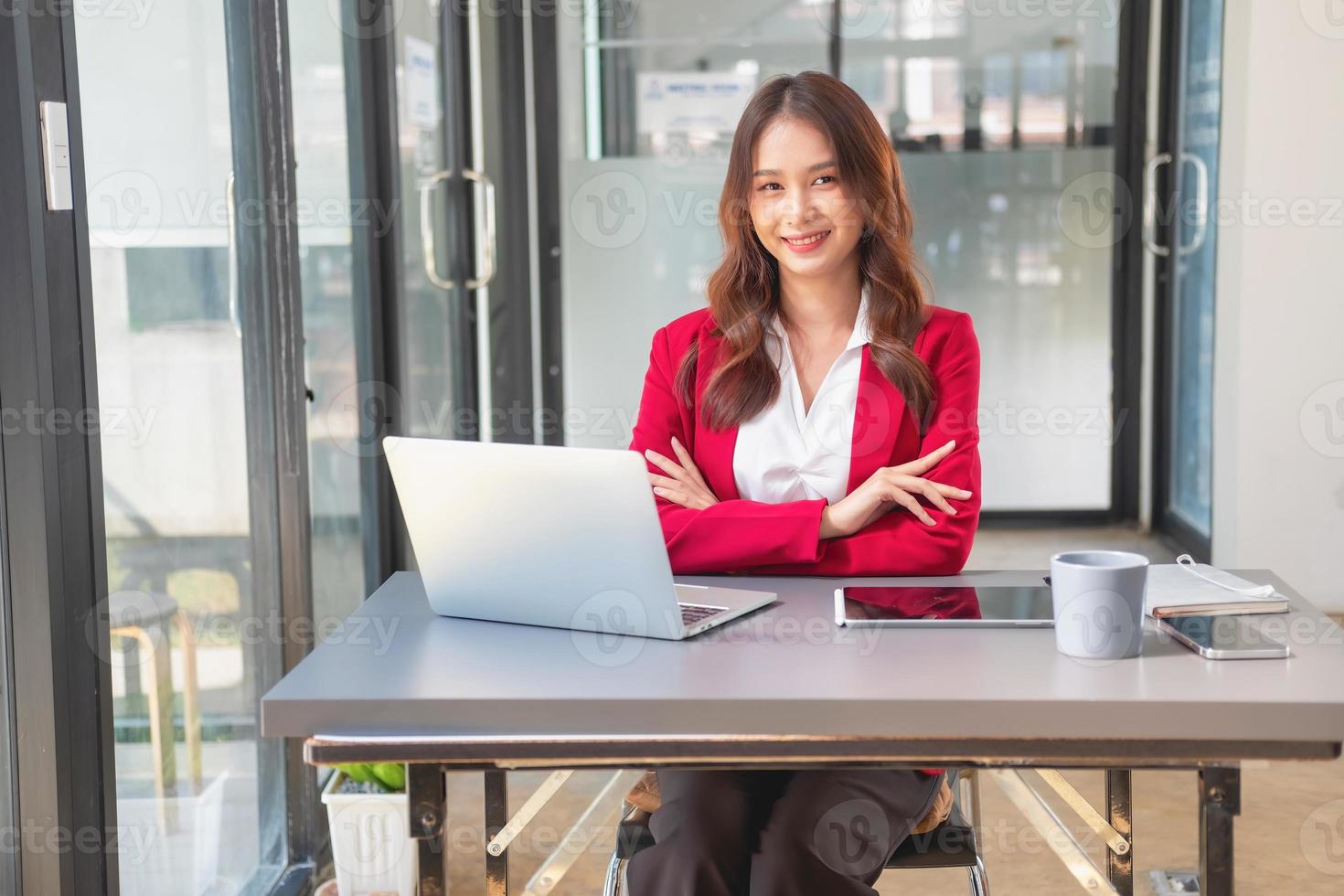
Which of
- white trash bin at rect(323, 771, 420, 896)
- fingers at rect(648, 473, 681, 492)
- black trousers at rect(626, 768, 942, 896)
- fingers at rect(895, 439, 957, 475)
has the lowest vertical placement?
white trash bin at rect(323, 771, 420, 896)

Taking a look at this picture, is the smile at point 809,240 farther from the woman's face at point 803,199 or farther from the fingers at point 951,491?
the fingers at point 951,491

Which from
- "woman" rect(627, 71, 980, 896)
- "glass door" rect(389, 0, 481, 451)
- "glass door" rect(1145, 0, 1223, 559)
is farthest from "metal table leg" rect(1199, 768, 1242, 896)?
"glass door" rect(1145, 0, 1223, 559)

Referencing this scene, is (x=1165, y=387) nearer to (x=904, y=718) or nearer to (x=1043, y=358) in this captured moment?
(x=1043, y=358)

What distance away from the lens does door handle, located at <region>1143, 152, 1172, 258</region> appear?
4688mm

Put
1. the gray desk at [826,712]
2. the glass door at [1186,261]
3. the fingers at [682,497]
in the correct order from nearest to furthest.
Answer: the gray desk at [826,712], the fingers at [682,497], the glass door at [1186,261]

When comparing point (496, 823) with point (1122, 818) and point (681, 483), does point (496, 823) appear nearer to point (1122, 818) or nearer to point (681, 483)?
point (681, 483)

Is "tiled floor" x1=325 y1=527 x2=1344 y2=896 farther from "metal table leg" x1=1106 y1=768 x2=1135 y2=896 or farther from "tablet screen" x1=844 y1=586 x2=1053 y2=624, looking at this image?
"tablet screen" x1=844 y1=586 x2=1053 y2=624

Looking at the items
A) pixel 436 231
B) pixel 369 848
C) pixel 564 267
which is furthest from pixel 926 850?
pixel 564 267

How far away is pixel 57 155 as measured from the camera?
1.60 meters

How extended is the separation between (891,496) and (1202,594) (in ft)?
1.41

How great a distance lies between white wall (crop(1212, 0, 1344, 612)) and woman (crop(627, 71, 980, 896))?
2.51 metres

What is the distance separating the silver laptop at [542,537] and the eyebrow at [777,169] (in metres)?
0.78

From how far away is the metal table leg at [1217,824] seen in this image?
3.75 feet

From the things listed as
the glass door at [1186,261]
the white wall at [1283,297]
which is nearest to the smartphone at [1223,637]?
the white wall at [1283,297]
